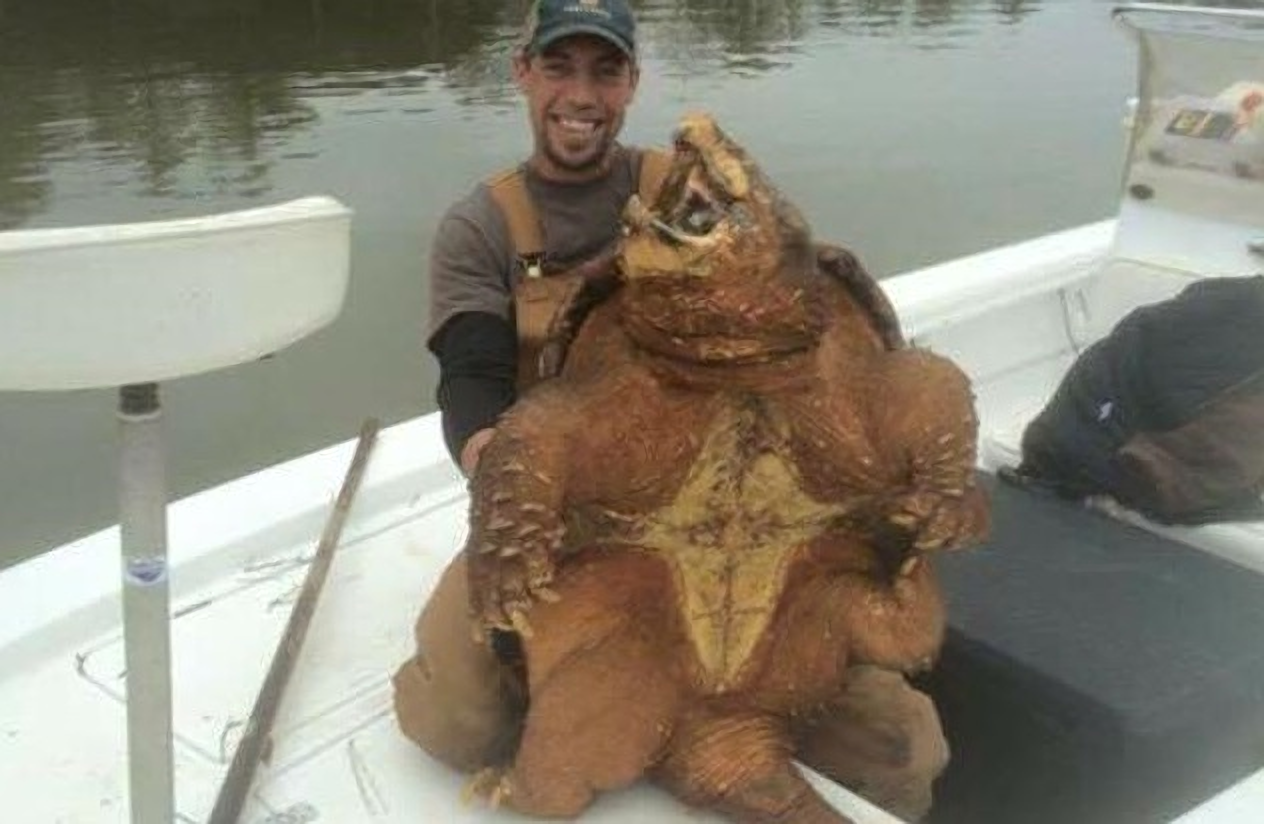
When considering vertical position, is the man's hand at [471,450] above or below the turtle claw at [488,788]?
above

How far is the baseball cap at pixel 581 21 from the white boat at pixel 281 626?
895 mm

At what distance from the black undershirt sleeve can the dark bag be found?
1224 mm

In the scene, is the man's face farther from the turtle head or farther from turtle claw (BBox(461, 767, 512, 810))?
turtle claw (BBox(461, 767, 512, 810))

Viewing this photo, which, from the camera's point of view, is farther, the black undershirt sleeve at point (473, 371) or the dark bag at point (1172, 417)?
the dark bag at point (1172, 417)

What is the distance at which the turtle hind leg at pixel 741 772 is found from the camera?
1.82 metres

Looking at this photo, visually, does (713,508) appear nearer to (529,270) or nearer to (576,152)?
(529,270)

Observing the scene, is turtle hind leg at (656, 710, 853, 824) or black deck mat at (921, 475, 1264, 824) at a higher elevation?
turtle hind leg at (656, 710, 853, 824)

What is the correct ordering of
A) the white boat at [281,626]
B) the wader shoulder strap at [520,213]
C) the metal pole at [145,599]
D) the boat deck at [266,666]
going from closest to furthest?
1. the white boat at [281,626]
2. the metal pole at [145,599]
3. the boat deck at [266,666]
4. the wader shoulder strap at [520,213]

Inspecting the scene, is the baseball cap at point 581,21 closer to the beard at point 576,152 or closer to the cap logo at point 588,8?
the cap logo at point 588,8

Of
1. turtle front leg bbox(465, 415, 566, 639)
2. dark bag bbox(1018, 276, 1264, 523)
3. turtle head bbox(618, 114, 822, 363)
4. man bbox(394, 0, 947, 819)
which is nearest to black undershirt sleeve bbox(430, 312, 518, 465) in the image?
man bbox(394, 0, 947, 819)

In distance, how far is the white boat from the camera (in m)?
1.17

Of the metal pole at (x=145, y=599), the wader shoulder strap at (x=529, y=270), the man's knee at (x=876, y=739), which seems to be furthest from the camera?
the wader shoulder strap at (x=529, y=270)

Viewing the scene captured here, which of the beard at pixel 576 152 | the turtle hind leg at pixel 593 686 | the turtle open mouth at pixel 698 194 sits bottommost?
the turtle hind leg at pixel 593 686

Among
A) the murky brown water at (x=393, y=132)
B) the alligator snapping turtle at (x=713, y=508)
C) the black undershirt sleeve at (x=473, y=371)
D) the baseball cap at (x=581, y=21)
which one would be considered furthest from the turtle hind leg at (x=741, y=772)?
the murky brown water at (x=393, y=132)
